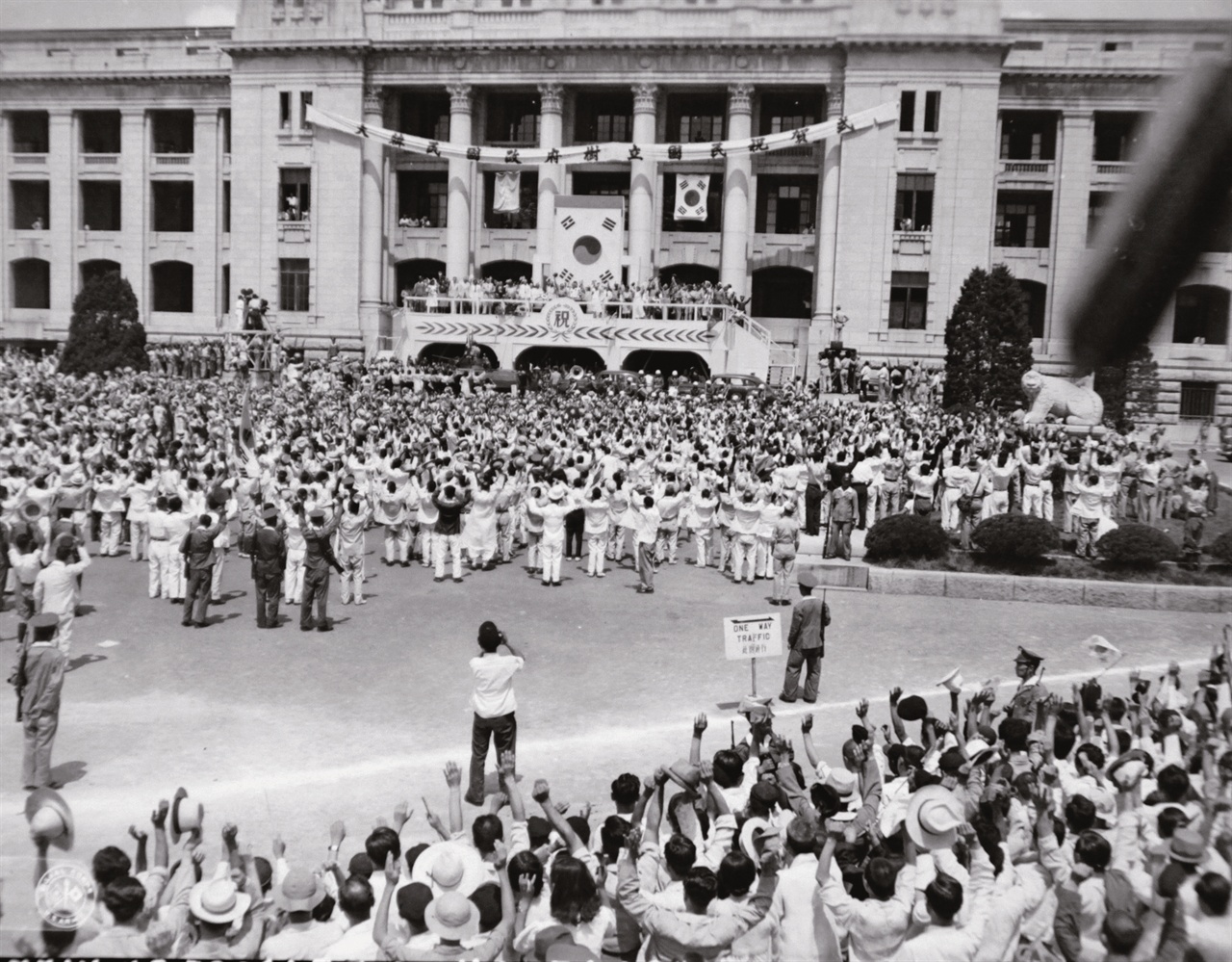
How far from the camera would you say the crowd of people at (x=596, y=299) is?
145 ft

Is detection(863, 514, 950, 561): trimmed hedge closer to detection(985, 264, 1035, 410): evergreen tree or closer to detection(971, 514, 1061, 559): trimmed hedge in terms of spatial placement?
detection(971, 514, 1061, 559): trimmed hedge

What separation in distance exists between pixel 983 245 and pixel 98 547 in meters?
38.4

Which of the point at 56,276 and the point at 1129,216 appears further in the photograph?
the point at 56,276

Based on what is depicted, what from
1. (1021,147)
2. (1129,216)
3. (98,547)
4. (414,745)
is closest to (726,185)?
(1021,147)

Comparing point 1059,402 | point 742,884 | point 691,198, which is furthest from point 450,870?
point 691,198

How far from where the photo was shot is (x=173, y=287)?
57.8 metres

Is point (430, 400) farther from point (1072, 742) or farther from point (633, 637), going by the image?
point (1072, 742)

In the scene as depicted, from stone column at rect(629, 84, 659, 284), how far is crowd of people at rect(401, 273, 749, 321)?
11.3ft

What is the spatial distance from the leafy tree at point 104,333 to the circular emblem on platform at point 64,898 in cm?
3905

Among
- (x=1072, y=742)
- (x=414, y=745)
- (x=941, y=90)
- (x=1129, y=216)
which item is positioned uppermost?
(x=941, y=90)

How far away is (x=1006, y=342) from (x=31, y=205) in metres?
49.5

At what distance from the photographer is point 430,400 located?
31703 millimetres

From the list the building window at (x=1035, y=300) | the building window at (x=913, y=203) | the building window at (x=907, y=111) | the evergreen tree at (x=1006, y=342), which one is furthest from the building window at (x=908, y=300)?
the evergreen tree at (x=1006, y=342)

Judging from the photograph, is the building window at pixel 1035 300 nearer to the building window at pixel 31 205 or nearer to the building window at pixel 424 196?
the building window at pixel 424 196
